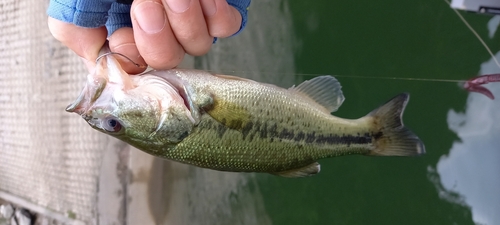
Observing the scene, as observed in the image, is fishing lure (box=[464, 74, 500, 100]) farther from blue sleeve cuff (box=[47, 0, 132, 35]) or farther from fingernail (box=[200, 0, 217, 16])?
blue sleeve cuff (box=[47, 0, 132, 35])

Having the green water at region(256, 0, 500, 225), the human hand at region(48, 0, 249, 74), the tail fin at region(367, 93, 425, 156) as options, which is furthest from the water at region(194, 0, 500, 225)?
the human hand at region(48, 0, 249, 74)

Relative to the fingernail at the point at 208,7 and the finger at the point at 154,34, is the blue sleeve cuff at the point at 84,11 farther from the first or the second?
the fingernail at the point at 208,7

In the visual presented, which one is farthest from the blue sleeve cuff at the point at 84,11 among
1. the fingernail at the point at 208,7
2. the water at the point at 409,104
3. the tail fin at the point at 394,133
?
the water at the point at 409,104

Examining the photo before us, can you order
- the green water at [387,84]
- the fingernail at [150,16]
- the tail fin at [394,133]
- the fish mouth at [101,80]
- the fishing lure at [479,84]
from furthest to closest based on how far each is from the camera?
1. the green water at [387,84]
2. the fishing lure at [479,84]
3. the tail fin at [394,133]
4. the fish mouth at [101,80]
5. the fingernail at [150,16]

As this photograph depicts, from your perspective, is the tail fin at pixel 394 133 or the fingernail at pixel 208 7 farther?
the tail fin at pixel 394 133

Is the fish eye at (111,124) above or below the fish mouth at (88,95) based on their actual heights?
below

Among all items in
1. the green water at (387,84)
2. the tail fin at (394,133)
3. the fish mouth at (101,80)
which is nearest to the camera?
the fish mouth at (101,80)
